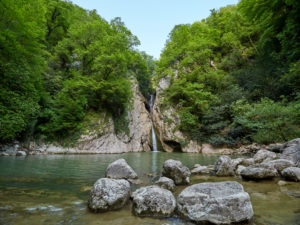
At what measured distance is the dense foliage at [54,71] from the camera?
7.91 metres

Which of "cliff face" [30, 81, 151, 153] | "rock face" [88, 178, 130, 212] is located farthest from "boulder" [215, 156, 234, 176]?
"cliff face" [30, 81, 151, 153]

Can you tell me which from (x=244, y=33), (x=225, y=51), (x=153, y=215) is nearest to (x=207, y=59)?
(x=225, y=51)

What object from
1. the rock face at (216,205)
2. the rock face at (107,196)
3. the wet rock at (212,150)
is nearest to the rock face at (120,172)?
the rock face at (107,196)

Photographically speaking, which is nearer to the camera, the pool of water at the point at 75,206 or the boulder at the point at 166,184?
the pool of water at the point at 75,206

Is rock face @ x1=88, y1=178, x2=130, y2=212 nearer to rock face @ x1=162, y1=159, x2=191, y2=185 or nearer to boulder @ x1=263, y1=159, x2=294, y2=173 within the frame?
rock face @ x1=162, y1=159, x2=191, y2=185

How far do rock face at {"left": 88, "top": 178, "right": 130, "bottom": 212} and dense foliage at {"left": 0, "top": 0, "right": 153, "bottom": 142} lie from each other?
7.97 meters

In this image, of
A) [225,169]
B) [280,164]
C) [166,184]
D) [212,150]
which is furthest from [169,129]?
[166,184]

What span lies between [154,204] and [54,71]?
18669 mm

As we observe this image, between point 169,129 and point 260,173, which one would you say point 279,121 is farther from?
point 169,129

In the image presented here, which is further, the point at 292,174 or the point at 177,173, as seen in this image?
the point at 177,173

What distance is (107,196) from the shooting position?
2510 millimetres

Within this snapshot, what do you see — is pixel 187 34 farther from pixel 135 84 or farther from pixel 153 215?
pixel 153 215

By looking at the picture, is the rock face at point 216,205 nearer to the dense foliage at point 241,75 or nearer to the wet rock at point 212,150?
the dense foliage at point 241,75

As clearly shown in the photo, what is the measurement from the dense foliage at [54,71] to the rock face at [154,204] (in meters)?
8.60
